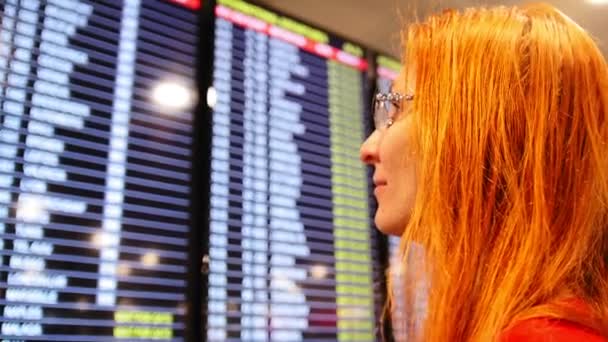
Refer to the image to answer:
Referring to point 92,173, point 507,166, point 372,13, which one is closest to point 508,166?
point 507,166

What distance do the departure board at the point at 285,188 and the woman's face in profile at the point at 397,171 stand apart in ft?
2.88

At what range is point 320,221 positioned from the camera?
2.12 meters

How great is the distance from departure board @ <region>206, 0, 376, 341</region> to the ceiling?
0.06 meters

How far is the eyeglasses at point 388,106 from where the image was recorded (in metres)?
0.99

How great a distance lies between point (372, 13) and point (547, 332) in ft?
6.31

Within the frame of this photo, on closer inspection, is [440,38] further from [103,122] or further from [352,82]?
[352,82]

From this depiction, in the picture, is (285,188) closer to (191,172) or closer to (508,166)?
(191,172)

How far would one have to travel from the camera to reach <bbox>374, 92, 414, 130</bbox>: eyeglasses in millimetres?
987

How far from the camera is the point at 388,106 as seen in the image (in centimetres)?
101

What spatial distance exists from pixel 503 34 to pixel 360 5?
1528 mm

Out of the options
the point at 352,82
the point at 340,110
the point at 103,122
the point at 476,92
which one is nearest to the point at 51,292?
the point at 103,122

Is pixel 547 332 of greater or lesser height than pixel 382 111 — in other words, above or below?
below

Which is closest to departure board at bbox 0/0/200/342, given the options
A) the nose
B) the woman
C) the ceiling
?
the ceiling

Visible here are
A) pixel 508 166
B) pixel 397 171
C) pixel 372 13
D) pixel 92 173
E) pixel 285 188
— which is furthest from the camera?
pixel 372 13
